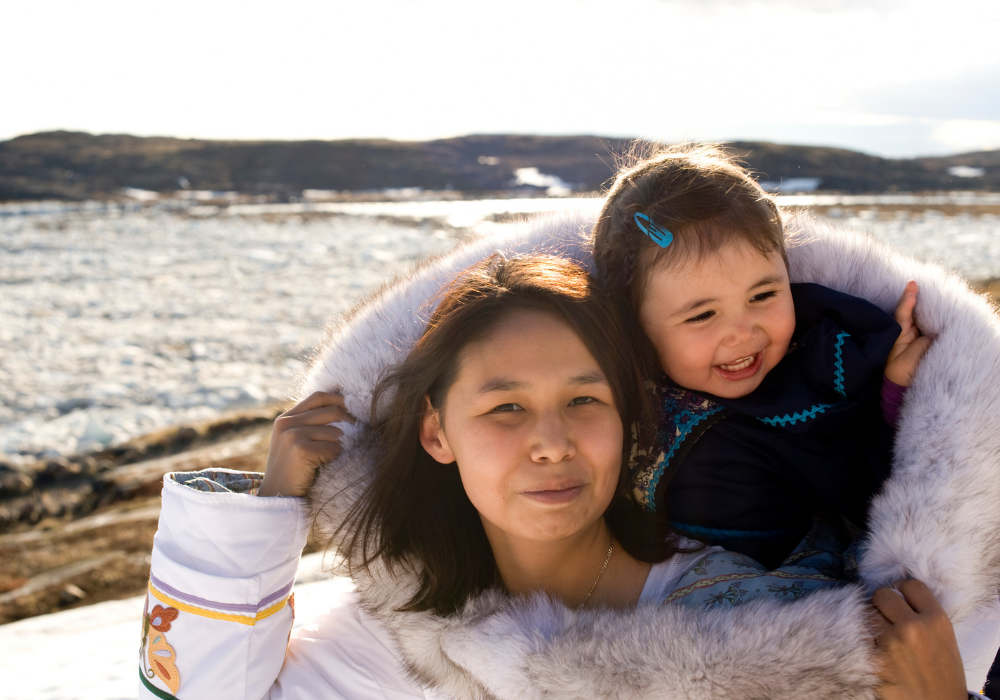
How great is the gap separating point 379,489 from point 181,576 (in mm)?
433

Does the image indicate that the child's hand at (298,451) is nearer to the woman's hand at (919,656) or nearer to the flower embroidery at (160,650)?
the flower embroidery at (160,650)

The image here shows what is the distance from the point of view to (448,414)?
1.45 m

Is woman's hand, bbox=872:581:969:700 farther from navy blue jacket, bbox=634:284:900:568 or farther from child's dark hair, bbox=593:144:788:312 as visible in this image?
child's dark hair, bbox=593:144:788:312

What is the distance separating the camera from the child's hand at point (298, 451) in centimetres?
151

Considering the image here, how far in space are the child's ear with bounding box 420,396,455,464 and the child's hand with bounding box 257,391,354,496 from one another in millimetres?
195

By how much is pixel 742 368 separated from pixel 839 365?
0.66 ft

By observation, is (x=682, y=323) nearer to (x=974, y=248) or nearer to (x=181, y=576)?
(x=181, y=576)

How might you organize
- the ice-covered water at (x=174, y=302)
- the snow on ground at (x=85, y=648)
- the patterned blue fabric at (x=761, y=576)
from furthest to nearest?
the ice-covered water at (x=174, y=302) → the snow on ground at (x=85, y=648) → the patterned blue fabric at (x=761, y=576)

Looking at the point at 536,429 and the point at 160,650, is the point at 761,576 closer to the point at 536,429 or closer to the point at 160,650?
the point at 536,429

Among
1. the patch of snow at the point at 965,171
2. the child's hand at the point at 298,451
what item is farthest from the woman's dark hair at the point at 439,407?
the patch of snow at the point at 965,171

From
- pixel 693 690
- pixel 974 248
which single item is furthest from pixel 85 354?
pixel 974 248

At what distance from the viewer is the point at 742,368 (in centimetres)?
159

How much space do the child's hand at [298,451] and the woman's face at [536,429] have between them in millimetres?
325

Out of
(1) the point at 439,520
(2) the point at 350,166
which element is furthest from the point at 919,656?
(2) the point at 350,166
